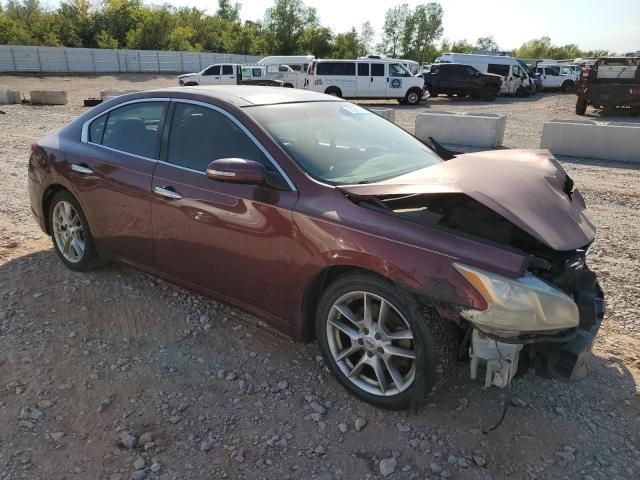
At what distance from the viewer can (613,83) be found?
57.7 feet

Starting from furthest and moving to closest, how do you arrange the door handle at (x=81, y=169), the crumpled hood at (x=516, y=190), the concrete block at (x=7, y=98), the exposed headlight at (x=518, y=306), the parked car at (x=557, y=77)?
1. the parked car at (x=557, y=77)
2. the concrete block at (x=7, y=98)
3. the door handle at (x=81, y=169)
4. the crumpled hood at (x=516, y=190)
5. the exposed headlight at (x=518, y=306)

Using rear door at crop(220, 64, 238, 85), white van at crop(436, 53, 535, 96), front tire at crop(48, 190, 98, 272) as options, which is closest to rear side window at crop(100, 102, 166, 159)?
front tire at crop(48, 190, 98, 272)

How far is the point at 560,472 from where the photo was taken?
7.77ft

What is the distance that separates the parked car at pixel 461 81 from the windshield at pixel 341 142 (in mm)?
24477

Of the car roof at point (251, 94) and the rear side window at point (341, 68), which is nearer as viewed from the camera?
the car roof at point (251, 94)

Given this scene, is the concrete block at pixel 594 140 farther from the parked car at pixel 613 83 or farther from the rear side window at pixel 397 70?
the rear side window at pixel 397 70

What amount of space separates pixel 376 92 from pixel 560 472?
22.8 m

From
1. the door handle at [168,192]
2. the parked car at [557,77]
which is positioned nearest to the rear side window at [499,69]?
the parked car at [557,77]

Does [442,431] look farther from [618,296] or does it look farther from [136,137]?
[136,137]

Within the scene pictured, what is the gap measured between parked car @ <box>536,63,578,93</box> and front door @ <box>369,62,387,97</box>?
1588cm

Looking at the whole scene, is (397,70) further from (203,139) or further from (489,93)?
(203,139)

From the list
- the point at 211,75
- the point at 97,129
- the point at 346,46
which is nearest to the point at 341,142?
the point at 97,129

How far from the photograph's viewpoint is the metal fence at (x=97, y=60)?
1607 inches

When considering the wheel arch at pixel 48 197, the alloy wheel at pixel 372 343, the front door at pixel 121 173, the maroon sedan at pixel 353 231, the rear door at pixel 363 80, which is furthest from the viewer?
the rear door at pixel 363 80
